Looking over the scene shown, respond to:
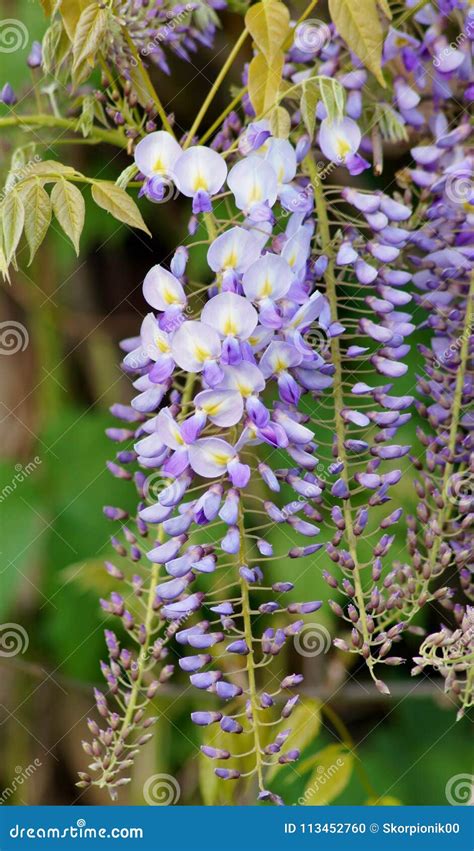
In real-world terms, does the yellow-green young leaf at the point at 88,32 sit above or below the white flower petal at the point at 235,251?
above

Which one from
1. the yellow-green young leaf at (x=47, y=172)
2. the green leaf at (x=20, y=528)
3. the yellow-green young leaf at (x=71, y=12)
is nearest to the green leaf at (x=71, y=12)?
the yellow-green young leaf at (x=71, y=12)

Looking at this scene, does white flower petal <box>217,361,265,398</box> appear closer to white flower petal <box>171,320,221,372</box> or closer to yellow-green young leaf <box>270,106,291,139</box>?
white flower petal <box>171,320,221,372</box>

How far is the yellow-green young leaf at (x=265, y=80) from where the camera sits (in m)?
0.86

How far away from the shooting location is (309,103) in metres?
0.89

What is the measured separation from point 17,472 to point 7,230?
52 centimetres

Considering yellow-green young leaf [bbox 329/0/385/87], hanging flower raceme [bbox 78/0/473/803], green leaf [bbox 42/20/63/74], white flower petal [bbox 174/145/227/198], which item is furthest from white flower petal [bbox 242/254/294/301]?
green leaf [bbox 42/20/63/74]

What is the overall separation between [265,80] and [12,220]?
0.26 meters

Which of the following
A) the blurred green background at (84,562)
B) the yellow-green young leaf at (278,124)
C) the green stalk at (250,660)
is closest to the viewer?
the green stalk at (250,660)

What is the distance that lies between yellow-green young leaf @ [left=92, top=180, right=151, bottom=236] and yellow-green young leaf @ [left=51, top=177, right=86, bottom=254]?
0.02 m

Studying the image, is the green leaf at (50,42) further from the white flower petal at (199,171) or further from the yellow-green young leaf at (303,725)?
the yellow-green young leaf at (303,725)

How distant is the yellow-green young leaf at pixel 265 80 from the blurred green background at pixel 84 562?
0.98ft

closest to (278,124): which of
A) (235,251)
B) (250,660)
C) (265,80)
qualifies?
(265,80)

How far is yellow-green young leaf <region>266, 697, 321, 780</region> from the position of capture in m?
1.07

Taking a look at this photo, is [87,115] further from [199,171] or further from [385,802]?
[385,802]
